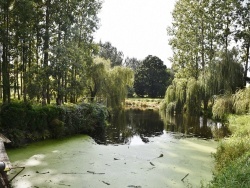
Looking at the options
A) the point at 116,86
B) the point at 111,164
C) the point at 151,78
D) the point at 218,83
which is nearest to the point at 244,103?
the point at 218,83

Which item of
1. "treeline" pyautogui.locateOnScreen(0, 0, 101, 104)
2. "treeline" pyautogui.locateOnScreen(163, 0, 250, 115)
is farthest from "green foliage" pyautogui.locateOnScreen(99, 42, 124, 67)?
"treeline" pyautogui.locateOnScreen(0, 0, 101, 104)

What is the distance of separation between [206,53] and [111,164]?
61.8ft

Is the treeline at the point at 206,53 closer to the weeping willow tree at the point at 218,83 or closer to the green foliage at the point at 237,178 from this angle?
the weeping willow tree at the point at 218,83

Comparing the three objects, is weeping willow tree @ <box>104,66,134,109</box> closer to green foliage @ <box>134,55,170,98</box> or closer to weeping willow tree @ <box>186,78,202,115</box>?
weeping willow tree @ <box>186,78,202,115</box>

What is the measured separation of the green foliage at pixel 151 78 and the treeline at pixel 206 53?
20.8 metres

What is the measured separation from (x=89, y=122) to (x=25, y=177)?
23.5ft

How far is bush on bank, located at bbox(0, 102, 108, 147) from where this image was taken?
9.15 m

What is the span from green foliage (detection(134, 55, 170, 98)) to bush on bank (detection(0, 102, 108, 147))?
33.8 meters

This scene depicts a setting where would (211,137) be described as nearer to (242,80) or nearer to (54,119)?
(54,119)

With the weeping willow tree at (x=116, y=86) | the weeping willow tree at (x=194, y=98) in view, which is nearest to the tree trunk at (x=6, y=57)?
the weeping willow tree at (x=116, y=86)

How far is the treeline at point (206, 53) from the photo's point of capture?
18781mm

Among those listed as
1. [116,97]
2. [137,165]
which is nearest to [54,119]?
[137,165]

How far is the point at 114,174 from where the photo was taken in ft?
20.8

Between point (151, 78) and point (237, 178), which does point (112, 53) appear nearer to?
point (151, 78)
